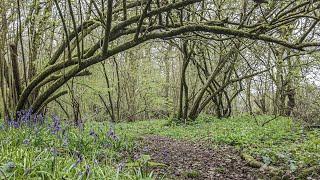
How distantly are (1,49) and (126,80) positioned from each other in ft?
48.1

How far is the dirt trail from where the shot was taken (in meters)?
5.23

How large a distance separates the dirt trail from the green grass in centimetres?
35

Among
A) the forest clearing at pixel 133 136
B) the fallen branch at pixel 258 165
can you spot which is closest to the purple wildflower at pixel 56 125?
the forest clearing at pixel 133 136

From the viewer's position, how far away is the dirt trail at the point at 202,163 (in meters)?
5.23

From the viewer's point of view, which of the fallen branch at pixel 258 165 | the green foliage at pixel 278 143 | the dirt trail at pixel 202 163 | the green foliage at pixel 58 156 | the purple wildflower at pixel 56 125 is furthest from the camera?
the green foliage at pixel 278 143

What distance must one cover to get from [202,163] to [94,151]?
1.84 m

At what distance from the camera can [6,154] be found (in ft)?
13.9

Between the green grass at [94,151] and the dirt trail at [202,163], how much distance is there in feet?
1.16

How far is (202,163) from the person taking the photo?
6094mm

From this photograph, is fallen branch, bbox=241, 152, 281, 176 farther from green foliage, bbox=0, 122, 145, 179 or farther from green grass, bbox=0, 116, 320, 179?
green foliage, bbox=0, 122, 145, 179

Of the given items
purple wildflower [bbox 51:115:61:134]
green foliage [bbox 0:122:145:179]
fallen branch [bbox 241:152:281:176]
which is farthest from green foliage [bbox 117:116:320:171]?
purple wildflower [bbox 51:115:61:134]

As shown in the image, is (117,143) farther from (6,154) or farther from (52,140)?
(6,154)

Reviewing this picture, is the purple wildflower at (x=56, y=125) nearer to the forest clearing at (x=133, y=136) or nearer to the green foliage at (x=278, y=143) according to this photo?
the forest clearing at (x=133, y=136)

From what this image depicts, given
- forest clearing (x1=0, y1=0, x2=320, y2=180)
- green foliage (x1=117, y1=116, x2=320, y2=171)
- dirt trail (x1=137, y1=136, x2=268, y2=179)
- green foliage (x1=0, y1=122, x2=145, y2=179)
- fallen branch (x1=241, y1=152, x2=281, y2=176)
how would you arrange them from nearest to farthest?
green foliage (x1=0, y1=122, x2=145, y2=179) < forest clearing (x1=0, y1=0, x2=320, y2=180) < fallen branch (x1=241, y1=152, x2=281, y2=176) < dirt trail (x1=137, y1=136, x2=268, y2=179) < green foliage (x1=117, y1=116, x2=320, y2=171)
